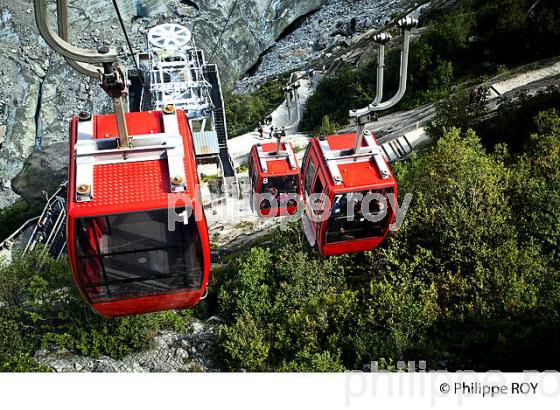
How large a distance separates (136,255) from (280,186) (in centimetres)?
552

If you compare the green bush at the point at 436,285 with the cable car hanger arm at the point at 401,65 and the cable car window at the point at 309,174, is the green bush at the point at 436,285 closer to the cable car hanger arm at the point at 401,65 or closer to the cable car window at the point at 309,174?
the cable car window at the point at 309,174

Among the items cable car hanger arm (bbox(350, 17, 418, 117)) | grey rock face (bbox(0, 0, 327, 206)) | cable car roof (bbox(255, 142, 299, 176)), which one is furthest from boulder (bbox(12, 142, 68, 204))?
cable car hanger arm (bbox(350, 17, 418, 117))

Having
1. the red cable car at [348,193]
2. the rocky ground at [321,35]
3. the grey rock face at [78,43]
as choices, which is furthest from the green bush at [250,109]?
the red cable car at [348,193]

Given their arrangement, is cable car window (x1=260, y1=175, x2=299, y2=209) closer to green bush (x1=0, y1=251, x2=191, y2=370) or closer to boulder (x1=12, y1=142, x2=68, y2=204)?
green bush (x1=0, y1=251, x2=191, y2=370)

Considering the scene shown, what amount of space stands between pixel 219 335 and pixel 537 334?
624 cm

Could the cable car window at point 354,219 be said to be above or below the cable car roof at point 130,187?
below

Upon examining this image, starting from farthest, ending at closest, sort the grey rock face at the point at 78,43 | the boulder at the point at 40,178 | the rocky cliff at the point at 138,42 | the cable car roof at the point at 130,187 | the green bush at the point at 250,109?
the grey rock face at the point at 78,43 < the rocky cliff at the point at 138,42 < the green bush at the point at 250,109 < the boulder at the point at 40,178 < the cable car roof at the point at 130,187

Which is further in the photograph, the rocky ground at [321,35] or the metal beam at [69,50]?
the rocky ground at [321,35]

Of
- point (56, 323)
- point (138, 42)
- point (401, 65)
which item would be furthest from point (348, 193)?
point (138, 42)

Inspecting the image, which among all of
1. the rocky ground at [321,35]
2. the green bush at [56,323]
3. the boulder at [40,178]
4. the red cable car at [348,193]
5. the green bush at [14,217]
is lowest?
the green bush at [56,323]

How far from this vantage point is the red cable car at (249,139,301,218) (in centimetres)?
1235

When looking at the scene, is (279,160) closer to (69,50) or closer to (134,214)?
(134,214)

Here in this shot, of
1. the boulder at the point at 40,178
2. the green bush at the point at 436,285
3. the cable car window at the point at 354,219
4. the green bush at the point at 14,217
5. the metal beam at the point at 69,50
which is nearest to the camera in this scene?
the metal beam at the point at 69,50

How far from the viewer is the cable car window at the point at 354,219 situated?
9.13m
